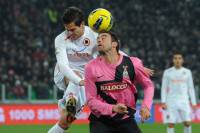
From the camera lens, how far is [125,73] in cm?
748

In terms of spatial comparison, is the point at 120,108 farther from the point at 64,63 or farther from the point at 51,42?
the point at 51,42

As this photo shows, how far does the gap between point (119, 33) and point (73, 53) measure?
69.2 feet

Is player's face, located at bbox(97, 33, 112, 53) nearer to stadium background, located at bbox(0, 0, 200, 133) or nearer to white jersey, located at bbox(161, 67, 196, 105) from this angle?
white jersey, located at bbox(161, 67, 196, 105)

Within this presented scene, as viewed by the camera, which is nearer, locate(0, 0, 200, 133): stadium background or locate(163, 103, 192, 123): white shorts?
locate(163, 103, 192, 123): white shorts

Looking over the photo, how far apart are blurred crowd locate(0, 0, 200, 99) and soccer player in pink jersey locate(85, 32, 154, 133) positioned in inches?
690

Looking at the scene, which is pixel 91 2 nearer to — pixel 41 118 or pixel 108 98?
pixel 41 118

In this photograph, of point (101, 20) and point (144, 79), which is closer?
point (144, 79)

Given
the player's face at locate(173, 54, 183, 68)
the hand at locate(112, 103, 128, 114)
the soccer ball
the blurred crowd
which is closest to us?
the hand at locate(112, 103, 128, 114)

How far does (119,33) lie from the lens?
31.0 m

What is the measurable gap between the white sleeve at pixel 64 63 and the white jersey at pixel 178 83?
6.65m

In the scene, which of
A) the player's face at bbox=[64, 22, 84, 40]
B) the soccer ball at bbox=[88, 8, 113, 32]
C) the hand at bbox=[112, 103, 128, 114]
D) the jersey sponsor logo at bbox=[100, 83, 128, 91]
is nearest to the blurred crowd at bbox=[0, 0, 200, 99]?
the player's face at bbox=[64, 22, 84, 40]

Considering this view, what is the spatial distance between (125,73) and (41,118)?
54.0 feet

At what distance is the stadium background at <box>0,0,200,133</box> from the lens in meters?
23.5

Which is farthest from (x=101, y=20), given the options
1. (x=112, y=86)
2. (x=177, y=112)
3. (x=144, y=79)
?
(x=177, y=112)
